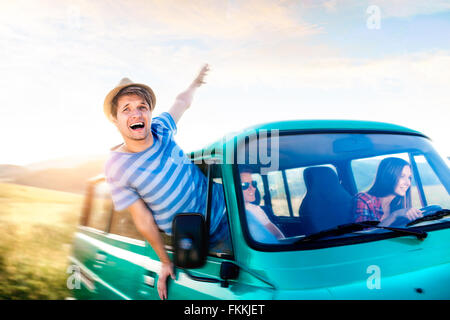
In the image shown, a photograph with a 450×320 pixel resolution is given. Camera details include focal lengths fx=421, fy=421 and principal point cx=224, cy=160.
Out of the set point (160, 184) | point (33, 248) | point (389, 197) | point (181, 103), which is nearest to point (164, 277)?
point (160, 184)

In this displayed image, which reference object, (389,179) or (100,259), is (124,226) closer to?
(100,259)

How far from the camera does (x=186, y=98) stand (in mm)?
5004

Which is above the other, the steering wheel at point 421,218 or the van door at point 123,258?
the steering wheel at point 421,218

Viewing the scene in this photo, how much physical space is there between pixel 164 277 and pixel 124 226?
1190mm

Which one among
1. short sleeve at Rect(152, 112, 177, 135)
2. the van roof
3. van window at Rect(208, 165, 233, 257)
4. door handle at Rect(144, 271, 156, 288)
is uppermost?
short sleeve at Rect(152, 112, 177, 135)

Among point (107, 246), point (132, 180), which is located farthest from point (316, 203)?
point (107, 246)

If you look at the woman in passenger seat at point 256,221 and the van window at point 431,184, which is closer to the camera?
the woman in passenger seat at point 256,221

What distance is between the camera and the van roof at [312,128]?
2641mm

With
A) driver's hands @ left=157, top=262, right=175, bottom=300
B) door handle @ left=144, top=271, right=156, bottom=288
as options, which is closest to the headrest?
driver's hands @ left=157, top=262, right=175, bottom=300

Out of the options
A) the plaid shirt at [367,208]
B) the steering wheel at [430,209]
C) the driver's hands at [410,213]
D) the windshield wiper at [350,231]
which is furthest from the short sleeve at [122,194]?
the steering wheel at [430,209]

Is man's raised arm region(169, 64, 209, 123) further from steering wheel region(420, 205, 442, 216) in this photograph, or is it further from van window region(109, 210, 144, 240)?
steering wheel region(420, 205, 442, 216)

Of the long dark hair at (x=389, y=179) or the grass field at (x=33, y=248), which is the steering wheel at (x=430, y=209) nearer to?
the long dark hair at (x=389, y=179)

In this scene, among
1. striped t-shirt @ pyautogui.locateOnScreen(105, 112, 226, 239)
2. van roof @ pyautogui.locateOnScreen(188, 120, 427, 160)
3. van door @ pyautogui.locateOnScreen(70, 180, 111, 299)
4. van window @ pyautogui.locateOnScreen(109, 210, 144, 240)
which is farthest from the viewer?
van door @ pyautogui.locateOnScreen(70, 180, 111, 299)

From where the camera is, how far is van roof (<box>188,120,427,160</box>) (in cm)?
264
